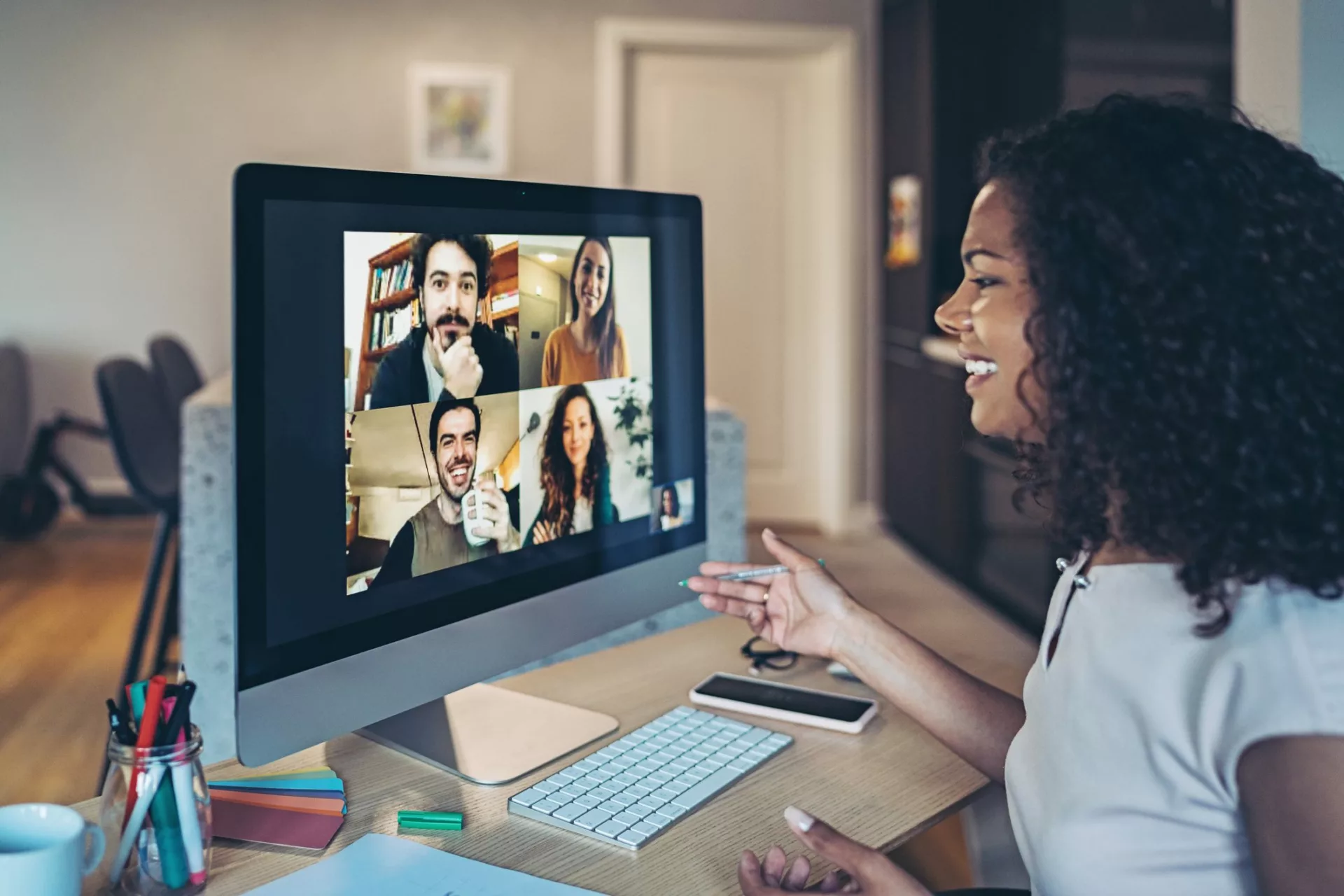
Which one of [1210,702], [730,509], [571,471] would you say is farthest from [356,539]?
[730,509]

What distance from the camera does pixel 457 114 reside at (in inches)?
203

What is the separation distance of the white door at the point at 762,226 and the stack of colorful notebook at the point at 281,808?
4356 millimetres

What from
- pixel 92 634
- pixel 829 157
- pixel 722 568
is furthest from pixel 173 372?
pixel 722 568

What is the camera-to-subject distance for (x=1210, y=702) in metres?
0.71

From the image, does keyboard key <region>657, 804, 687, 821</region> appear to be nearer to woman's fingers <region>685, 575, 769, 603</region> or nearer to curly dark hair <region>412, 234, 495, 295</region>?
woman's fingers <region>685, 575, 769, 603</region>

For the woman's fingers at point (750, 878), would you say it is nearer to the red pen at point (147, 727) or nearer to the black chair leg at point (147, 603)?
the red pen at point (147, 727)

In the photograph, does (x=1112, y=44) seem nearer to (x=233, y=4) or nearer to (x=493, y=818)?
(x=493, y=818)

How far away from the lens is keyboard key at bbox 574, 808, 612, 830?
2.85 feet

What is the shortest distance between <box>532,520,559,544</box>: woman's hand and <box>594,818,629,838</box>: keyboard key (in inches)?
10.1

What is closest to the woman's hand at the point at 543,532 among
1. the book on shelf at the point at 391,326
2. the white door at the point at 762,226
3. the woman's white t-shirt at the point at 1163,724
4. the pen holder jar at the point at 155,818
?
the book on shelf at the point at 391,326

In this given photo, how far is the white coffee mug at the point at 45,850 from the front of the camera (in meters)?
0.67

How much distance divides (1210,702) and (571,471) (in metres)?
0.55

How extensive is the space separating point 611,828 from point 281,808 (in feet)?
0.81

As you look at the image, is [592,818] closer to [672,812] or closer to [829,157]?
[672,812]
